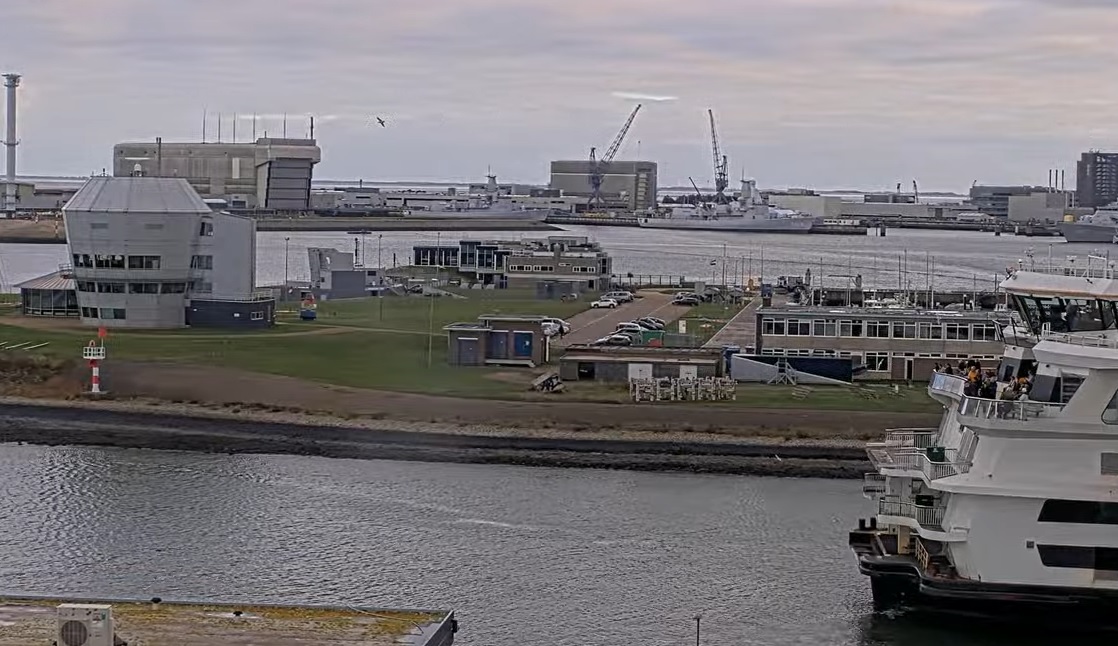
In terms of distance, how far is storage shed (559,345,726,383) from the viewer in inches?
1531

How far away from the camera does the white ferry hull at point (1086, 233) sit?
531 feet

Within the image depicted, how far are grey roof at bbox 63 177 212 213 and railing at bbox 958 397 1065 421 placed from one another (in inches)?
1356

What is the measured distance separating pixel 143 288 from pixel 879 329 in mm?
21470

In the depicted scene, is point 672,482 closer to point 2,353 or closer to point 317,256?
point 2,353

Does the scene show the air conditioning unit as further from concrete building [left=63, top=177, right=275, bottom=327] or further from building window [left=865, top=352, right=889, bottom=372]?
concrete building [left=63, top=177, right=275, bottom=327]

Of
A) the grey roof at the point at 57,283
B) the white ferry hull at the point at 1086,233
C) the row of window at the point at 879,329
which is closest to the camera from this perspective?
the row of window at the point at 879,329

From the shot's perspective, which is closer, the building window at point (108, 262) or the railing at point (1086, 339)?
the railing at point (1086, 339)

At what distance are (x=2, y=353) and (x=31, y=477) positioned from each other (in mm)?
13329

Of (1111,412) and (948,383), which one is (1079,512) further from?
(948,383)

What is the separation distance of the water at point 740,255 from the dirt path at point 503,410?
1279 inches

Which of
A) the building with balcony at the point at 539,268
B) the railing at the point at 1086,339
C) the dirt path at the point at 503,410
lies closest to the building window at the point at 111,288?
the dirt path at the point at 503,410

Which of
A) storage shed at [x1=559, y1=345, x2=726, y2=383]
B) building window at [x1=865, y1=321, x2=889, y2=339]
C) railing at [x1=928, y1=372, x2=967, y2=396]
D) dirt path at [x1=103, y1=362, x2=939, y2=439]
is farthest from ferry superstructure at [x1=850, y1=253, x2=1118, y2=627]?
building window at [x1=865, y1=321, x2=889, y2=339]

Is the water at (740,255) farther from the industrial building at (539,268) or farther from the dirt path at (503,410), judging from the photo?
the dirt path at (503,410)

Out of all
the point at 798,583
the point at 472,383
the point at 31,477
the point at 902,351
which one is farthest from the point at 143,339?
the point at 798,583
